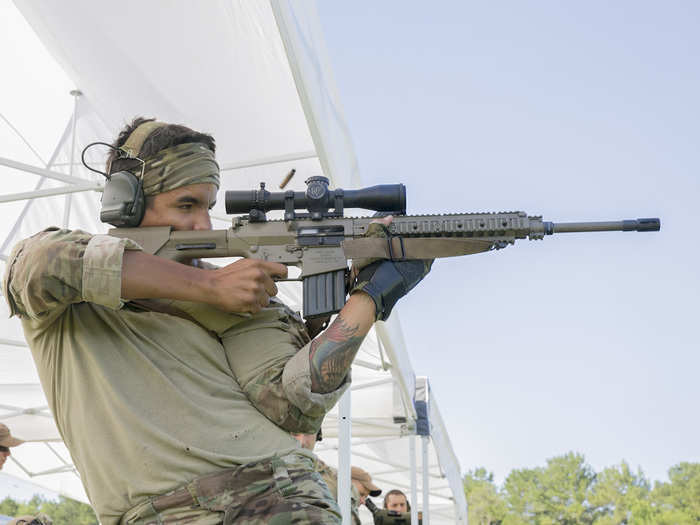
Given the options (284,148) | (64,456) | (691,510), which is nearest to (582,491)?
(691,510)

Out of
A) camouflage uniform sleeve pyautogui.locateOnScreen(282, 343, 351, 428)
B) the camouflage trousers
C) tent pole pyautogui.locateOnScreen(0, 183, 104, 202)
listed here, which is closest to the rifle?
Result: camouflage uniform sleeve pyautogui.locateOnScreen(282, 343, 351, 428)

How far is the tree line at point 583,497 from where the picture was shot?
48.7m

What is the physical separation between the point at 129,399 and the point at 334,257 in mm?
803

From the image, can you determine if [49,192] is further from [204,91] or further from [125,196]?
[125,196]

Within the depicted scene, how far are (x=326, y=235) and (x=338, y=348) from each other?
566mm

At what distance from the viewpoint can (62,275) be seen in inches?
67.9

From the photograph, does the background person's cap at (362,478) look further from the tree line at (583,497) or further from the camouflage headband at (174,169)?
the tree line at (583,497)

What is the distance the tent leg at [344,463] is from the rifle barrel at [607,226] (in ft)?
10.6

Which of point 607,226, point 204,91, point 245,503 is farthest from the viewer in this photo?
point 204,91

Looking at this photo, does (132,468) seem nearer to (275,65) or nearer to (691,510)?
(275,65)

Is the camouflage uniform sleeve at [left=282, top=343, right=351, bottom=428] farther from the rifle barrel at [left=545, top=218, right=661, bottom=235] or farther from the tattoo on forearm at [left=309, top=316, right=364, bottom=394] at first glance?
the rifle barrel at [left=545, top=218, right=661, bottom=235]

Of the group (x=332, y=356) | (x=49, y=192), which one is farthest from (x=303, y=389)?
(x=49, y=192)

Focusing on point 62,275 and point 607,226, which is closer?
point 62,275

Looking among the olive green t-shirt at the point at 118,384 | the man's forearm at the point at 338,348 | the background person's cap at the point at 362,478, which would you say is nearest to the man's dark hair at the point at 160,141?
the olive green t-shirt at the point at 118,384
